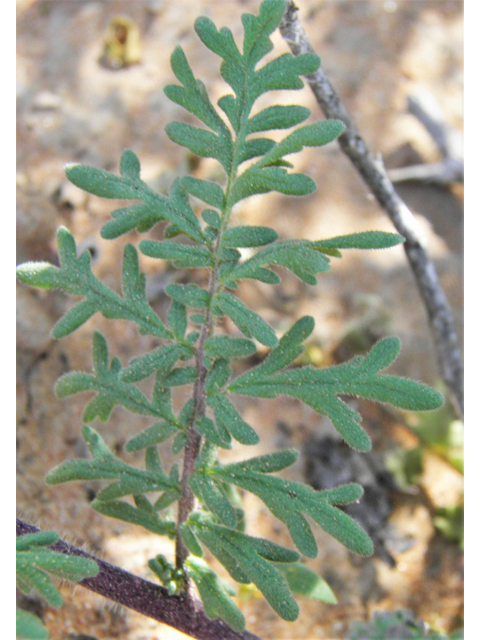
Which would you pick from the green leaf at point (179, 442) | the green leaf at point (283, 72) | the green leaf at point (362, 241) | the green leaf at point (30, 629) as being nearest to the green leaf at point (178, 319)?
the green leaf at point (179, 442)

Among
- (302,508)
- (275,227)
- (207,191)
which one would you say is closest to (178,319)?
(207,191)

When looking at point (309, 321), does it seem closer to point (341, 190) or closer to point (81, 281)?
point (81, 281)

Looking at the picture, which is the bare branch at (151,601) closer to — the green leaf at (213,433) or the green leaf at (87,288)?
the green leaf at (213,433)

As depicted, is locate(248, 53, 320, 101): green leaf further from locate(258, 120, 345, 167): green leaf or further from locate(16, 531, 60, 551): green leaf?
locate(16, 531, 60, 551): green leaf

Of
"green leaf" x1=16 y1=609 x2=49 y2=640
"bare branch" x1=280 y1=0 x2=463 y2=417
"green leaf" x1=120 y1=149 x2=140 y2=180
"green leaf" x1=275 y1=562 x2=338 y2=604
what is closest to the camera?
"green leaf" x1=16 y1=609 x2=49 y2=640

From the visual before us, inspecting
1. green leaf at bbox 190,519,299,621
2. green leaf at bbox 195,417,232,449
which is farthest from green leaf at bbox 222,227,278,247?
green leaf at bbox 190,519,299,621
